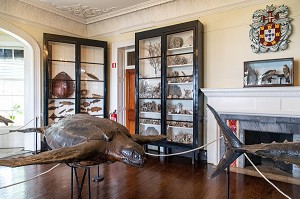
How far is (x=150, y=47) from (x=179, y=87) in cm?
104

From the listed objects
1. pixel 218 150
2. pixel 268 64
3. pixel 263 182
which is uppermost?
pixel 268 64

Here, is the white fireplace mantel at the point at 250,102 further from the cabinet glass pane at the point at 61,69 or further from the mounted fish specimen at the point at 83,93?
the cabinet glass pane at the point at 61,69

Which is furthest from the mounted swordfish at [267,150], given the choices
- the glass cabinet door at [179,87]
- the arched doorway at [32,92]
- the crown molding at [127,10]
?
the arched doorway at [32,92]

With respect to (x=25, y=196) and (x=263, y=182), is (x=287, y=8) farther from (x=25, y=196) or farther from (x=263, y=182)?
(x=25, y=196)

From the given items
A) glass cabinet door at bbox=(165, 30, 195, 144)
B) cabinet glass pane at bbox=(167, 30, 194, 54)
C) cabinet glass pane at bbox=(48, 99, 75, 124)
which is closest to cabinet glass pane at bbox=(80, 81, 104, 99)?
cabinet glass pane at bbox=(48, 99, 75, 124)

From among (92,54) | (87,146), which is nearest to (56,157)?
(87,146)

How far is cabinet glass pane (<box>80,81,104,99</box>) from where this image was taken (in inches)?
201

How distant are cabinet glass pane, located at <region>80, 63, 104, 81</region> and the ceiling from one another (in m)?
1.11

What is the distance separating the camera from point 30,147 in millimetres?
4676

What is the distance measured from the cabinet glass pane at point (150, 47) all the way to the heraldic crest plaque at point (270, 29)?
5.51ft

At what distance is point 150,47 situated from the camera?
4.52m

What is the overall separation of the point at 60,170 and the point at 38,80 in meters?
2.10

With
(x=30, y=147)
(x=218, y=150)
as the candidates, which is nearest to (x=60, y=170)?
(x=30, y=147)

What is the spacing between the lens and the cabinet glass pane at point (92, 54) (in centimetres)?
513
